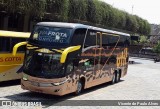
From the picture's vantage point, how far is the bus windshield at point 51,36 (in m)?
14.2

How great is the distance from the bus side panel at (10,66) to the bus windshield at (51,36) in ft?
7.18

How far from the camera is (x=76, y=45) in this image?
48.2ft

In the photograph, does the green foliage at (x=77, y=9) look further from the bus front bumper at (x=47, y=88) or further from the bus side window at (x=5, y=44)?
the bus front bumper at (x=47, y=88)

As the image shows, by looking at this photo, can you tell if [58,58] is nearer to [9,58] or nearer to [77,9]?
[9,58]

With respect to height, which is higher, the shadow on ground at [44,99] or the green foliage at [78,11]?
the green foliage at [78,11]

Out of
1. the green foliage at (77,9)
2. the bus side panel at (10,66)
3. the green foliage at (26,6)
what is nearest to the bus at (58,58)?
the bus side panel at (10,66)

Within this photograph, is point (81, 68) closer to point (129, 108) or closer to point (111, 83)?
point (129, 108)

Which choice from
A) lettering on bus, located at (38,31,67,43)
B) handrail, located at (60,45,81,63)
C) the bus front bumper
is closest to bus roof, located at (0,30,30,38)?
lettering on bus, located at (38,31,67,43)

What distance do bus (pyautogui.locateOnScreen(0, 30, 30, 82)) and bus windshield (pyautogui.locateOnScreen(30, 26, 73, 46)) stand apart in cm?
211

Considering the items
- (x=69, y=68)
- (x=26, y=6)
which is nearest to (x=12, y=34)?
(x=69, y=68)

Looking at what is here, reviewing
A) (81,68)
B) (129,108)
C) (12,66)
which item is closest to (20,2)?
(12,66)

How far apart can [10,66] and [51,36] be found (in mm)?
3349

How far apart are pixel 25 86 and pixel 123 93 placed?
20.4ft

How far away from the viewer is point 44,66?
1395 cm
